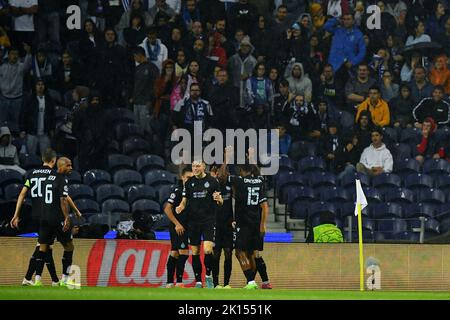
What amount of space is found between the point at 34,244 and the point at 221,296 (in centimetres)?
511

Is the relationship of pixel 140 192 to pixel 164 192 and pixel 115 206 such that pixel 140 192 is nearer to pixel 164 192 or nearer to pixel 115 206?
pixel 164 192

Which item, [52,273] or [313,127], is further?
[313,127]

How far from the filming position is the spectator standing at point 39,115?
25.8m

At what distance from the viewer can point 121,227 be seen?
2330 centimetres

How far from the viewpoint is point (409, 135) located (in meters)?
27.5

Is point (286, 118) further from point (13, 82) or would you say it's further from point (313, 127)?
point (13, 82)

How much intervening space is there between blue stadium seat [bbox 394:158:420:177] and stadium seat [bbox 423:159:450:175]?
18 cm

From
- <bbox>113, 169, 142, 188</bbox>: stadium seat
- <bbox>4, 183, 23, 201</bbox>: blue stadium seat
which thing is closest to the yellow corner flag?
<bbox>113, 169, 142, 188</bbox>: stadium seat

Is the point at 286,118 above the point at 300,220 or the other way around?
above

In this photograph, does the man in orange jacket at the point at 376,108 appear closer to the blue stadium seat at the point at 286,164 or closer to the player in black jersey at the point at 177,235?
the blue stadium seat at the point at 286,164

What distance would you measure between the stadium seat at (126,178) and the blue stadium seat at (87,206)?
0.92m
